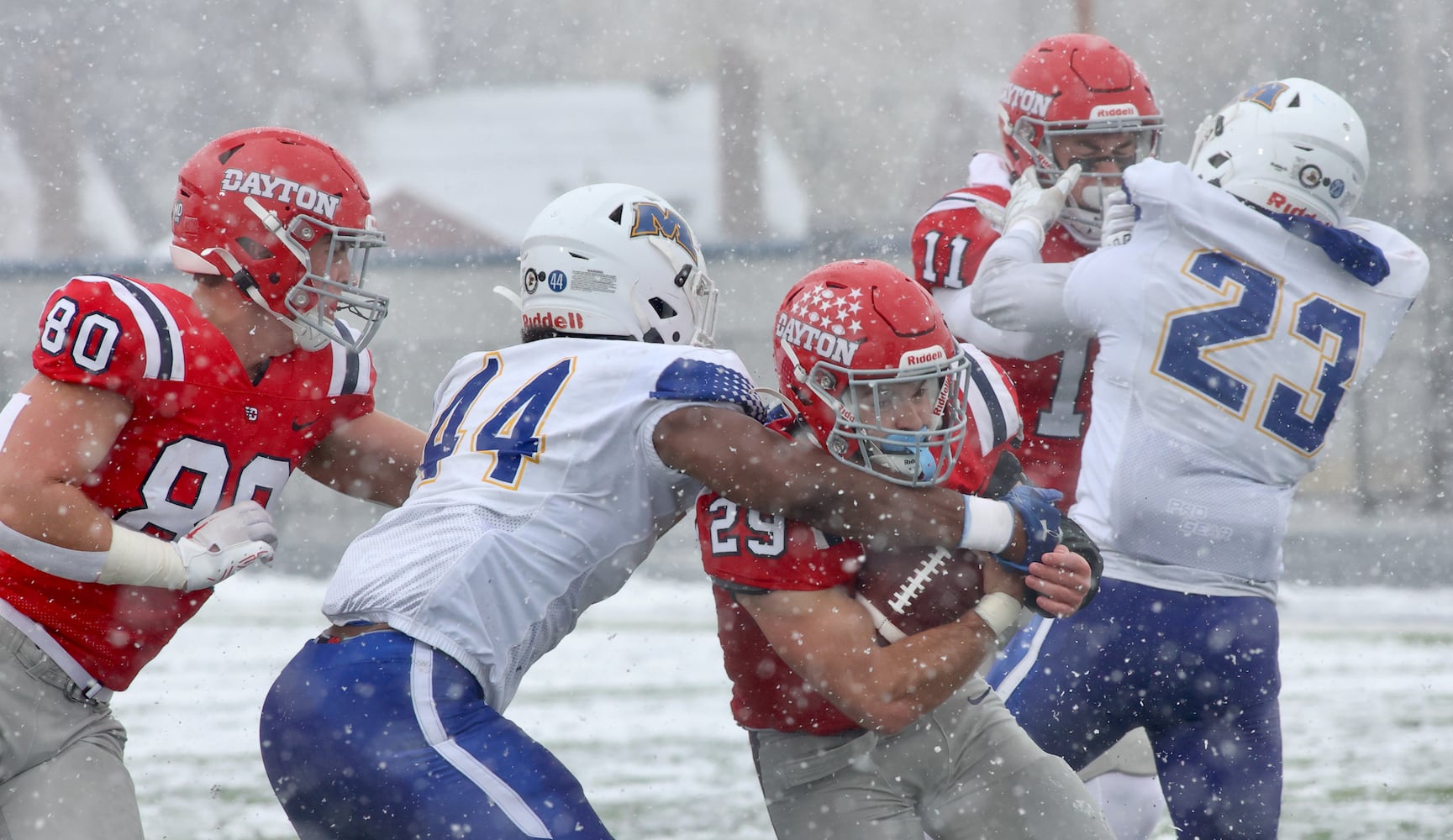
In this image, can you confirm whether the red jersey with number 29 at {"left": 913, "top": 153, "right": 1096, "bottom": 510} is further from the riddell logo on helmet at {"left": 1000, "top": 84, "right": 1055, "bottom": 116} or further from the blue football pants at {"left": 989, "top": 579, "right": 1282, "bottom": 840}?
the blue football pants at {"left": 989, "top": 579, "right": 1282, "bottom": 840}

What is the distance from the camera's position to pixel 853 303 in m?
2.50

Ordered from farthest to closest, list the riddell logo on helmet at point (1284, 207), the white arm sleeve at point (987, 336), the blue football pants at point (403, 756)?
the white arm sleeve at point (987, 336) < the riddell logo on helmet at point (1284, 207) < the blue football pants at point (403, 756)

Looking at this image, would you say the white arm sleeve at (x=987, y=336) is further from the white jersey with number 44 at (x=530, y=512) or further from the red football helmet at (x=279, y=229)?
the red football helmet at (x=279, y=229)

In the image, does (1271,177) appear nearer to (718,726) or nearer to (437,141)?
(718,726)

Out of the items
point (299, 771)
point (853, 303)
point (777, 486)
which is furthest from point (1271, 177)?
point (299, 771)

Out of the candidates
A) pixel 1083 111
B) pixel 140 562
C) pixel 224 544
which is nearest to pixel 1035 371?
pixel 1083 111

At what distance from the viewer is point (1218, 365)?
2941 millimetres

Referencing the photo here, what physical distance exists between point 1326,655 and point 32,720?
19.3 feet

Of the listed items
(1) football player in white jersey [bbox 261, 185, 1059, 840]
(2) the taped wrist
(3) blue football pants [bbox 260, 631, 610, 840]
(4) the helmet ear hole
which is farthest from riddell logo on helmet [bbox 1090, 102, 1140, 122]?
(2) the taped wrist

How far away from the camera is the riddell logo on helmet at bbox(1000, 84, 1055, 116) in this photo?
12.0 feet

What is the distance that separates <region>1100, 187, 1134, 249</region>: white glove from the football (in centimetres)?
96

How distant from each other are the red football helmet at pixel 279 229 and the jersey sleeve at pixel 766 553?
822 millimetres

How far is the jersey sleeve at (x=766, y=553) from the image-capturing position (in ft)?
7.93

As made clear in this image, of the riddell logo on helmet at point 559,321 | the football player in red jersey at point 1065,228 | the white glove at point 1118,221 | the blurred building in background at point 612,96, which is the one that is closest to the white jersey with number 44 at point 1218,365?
the white glove at point 1118,221
